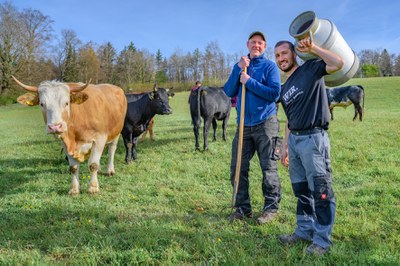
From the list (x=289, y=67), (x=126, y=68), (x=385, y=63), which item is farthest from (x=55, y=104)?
(x=385, y=63)

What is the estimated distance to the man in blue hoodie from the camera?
3977 mm

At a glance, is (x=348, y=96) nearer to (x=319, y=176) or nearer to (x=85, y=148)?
(x=85, y=148)

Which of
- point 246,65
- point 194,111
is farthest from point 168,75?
point 246,65

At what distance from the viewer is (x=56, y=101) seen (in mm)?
4895

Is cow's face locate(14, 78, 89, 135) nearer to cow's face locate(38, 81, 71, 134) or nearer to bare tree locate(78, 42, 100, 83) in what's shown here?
cow's face locate(38, 81, 71, 134)

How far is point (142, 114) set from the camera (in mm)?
8633

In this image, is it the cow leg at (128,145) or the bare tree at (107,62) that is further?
the bare tree at (107,62)

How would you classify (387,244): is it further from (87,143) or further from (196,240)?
(87,143)

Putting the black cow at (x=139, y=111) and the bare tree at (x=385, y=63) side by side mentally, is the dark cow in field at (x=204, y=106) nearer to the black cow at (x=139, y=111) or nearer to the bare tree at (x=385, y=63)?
the black cow at (x=139, y=111)

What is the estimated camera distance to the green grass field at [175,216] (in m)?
3.11

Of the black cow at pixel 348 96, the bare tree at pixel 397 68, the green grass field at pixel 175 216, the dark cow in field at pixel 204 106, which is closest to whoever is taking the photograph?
the green grass field at pixel 175 216

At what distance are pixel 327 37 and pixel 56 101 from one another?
13.0 ft

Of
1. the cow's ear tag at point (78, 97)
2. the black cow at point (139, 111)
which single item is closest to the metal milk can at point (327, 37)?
the cow's ear tag at point (78, 97)

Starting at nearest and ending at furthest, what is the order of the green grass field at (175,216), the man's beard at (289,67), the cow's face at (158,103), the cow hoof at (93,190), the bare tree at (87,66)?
the green grass field at (175,216), the man's beard at (289,67), the cow hoof at (93,190), the cow's face at (158,103), the bare tree at (87,66)
